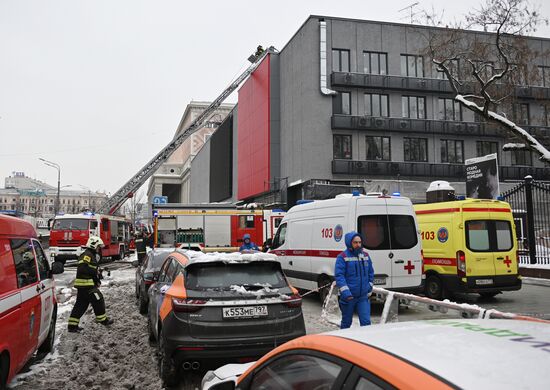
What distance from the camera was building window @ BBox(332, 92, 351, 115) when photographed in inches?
1299

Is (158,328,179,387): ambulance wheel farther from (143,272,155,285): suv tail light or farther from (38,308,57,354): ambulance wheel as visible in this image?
(143,272,155,285): suv tail light

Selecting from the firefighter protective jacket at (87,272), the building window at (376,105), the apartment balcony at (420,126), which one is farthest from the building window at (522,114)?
the firefighter protective jacket at (87,272)

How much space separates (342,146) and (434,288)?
22.3 metres

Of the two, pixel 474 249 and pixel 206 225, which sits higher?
pixel 206 225

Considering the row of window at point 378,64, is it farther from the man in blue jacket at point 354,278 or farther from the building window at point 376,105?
the man in blue jacket at point 354,278

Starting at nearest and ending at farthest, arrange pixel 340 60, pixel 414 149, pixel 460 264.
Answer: pixel 460 264
pixel 340 60
pixel 414 149

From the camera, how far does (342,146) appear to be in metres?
33.0

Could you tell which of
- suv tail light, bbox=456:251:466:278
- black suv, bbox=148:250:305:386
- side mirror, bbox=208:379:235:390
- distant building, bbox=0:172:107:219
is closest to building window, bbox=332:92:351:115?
suv tail light, bbox=456:251:466:278

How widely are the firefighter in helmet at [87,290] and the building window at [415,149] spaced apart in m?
29.2

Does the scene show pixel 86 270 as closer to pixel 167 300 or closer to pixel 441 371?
pixel 167 300

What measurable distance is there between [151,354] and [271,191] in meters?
30.9

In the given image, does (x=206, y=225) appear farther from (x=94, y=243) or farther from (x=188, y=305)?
(x=188, y=305)

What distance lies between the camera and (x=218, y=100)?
44.7 m

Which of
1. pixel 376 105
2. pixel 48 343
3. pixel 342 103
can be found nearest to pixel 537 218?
pixel 48 343
